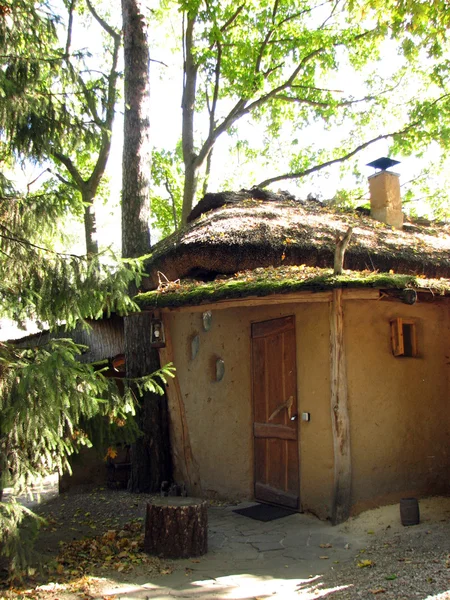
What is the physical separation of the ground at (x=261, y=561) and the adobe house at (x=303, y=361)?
446 mm

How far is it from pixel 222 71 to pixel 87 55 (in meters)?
9.18

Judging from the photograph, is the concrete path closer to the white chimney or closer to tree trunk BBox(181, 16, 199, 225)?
the white chimney

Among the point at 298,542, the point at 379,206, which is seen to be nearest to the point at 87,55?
the point at 298,542

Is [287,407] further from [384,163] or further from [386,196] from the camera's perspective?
[384,163]

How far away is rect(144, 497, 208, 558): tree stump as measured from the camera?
208 inches

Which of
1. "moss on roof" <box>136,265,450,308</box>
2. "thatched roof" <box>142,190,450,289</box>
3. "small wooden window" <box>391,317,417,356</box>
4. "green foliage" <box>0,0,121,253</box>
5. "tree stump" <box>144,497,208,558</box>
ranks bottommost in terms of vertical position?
"tree stump" <box>144,497,208,558</box>

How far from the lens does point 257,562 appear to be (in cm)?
514

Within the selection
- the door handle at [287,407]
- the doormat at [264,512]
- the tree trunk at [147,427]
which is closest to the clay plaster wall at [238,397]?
the door handle at [287,407]

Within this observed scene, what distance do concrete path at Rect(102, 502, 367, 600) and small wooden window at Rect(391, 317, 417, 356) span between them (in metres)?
2.09

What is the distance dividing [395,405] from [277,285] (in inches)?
82.2

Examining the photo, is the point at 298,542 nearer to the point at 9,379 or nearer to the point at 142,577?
the point at 142,577

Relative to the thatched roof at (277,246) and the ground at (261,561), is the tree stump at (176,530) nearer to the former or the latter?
the ground at (261,561)

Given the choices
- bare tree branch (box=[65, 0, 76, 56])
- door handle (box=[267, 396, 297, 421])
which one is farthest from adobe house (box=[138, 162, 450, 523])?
bare tree branch (box=[65, 0, 76, 56])

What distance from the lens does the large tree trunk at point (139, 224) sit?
8391mm
